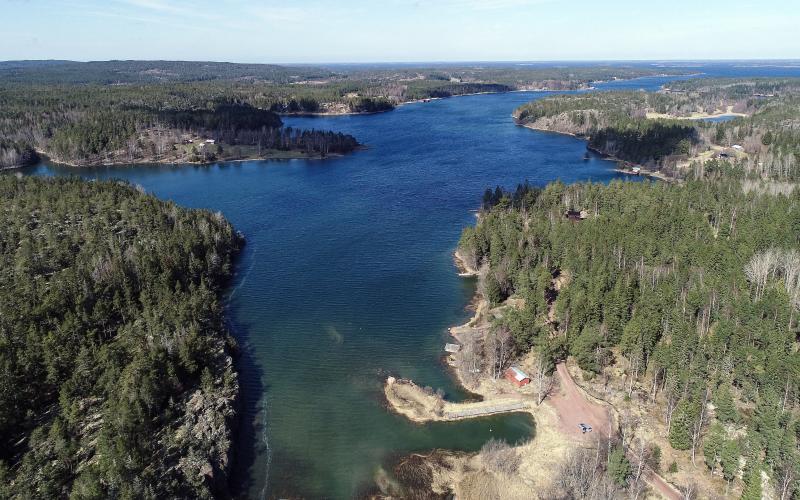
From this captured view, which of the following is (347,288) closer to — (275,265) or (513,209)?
(275,265)

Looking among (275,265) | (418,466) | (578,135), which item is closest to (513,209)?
(275,265)

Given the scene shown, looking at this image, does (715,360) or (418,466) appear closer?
(418,466)

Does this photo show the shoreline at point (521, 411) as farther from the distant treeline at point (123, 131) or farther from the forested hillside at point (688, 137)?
the distant treeline at point (123, 131)

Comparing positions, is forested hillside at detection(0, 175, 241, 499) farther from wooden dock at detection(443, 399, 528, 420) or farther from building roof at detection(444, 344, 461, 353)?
building roof at detection(444, 344, 461, 353)

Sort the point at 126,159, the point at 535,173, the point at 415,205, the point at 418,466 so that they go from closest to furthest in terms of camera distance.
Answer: the point at 418,466 < the point at 415,205 < the point at 535,173 < the point at 126,159

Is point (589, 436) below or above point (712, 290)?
below

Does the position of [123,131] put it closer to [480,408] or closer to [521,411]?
[480,408]

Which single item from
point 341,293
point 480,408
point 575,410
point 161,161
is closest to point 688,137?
point 341,293
